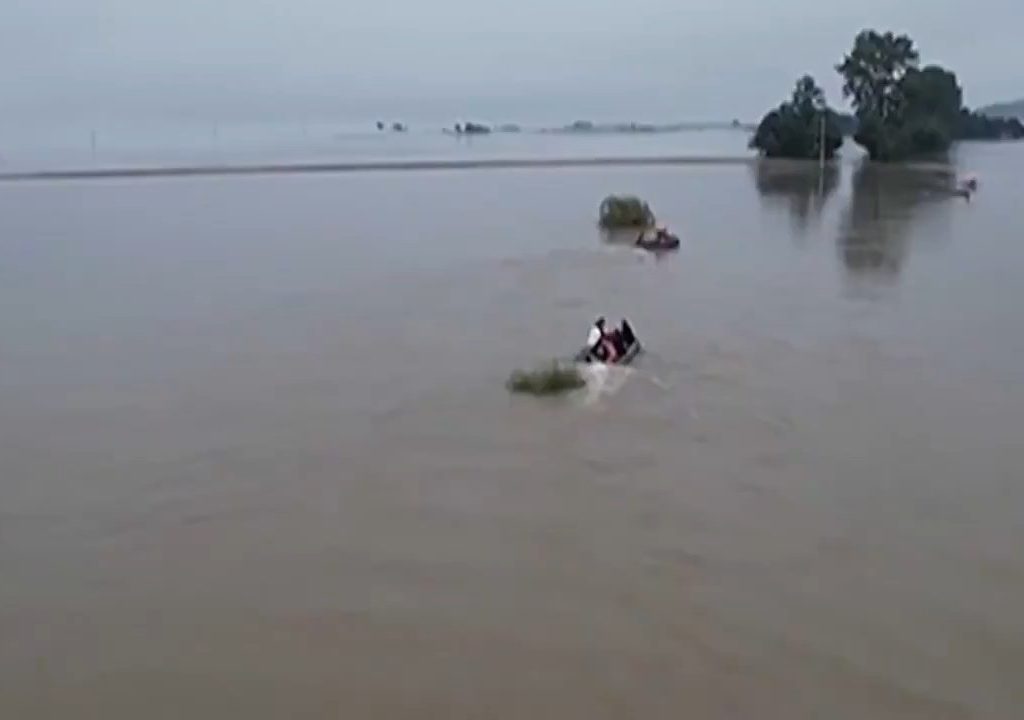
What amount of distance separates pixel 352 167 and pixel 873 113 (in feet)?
111

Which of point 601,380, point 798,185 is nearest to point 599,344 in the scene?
point 601,380

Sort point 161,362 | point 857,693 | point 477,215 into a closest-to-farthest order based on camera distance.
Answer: point 857,693, point 161,362, point 477,215

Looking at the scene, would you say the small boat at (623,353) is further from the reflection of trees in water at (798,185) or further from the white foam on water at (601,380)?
the reflection of trees in water at (798,185)

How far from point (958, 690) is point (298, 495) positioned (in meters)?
6.56

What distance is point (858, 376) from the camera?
16172 mm

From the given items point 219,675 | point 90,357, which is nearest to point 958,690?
point 219,675

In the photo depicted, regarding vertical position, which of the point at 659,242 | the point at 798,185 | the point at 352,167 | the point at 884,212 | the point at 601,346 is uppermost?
the point at 352,167

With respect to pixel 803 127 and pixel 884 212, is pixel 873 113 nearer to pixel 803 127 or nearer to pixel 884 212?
pixel 803 127

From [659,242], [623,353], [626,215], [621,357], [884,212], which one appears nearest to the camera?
[621,357]

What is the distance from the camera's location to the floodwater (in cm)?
836

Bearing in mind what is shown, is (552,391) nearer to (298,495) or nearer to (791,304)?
(298,495)

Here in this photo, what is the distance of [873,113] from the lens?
7650 cm

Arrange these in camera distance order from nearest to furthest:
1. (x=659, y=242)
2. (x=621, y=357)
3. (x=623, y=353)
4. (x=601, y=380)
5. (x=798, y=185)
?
(x=601, y=380), (x=621, y=357), (x=623, y=353), (x=659, y=242), (x=798, y=185)

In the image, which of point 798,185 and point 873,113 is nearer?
point 798,185
